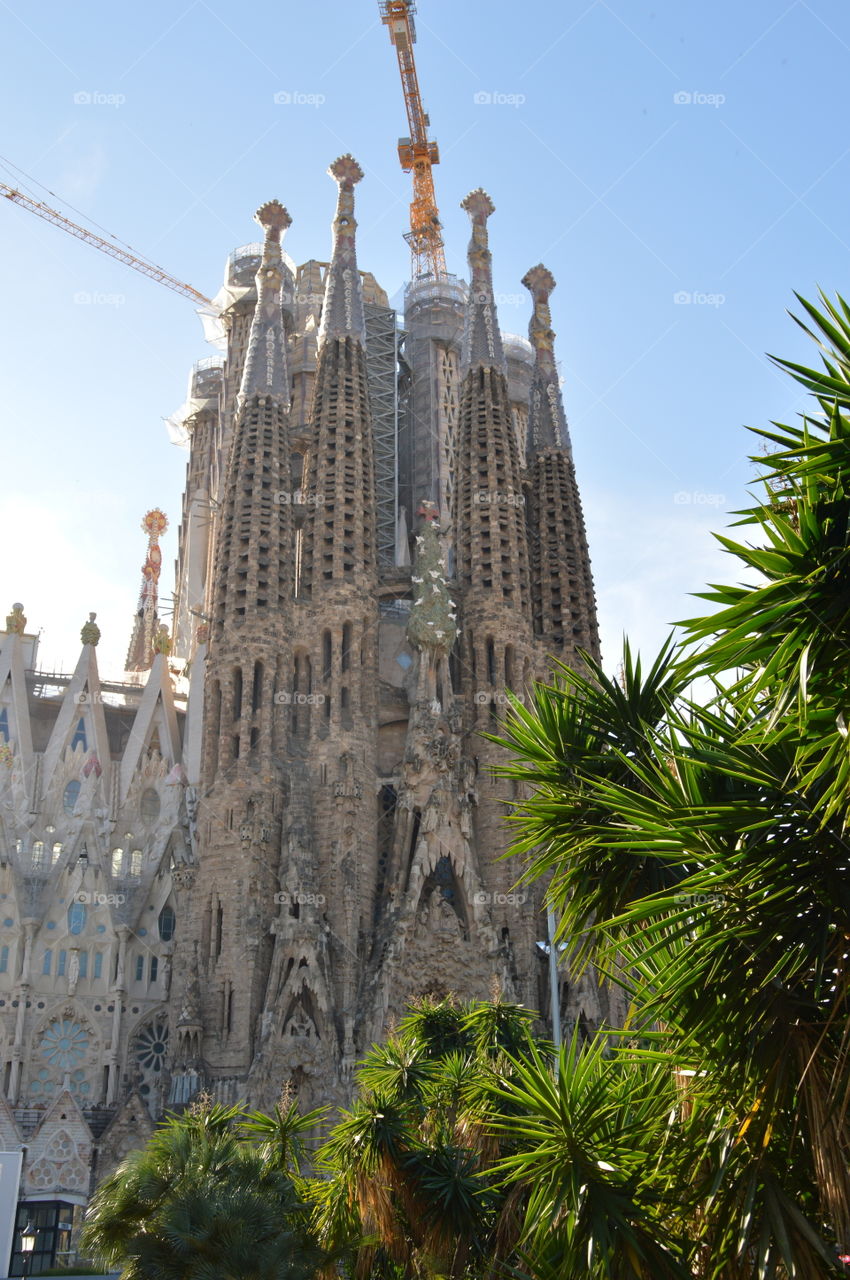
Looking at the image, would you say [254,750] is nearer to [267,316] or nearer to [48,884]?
[48,884]

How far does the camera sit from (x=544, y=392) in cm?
4922

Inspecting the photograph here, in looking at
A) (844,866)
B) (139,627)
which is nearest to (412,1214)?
(844,866)

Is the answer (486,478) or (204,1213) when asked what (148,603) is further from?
(204,1213)

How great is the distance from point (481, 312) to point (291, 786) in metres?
19.6

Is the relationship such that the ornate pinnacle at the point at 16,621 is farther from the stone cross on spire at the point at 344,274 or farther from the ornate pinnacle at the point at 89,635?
the stone cross on spire at the point at 344,274

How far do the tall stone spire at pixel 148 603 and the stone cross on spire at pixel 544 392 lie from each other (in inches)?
844

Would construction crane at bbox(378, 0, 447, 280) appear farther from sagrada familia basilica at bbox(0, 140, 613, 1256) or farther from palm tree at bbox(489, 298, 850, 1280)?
palm tree at bbox(489, 298, 850, 1280)

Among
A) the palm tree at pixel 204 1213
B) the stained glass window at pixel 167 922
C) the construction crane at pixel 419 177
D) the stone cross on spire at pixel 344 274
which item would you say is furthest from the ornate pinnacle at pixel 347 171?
the palm tree at pixel 204 1213

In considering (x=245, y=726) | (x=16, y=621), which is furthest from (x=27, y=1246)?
(x=16, y=621)

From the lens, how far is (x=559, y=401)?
49.6 meters

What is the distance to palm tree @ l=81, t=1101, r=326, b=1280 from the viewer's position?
15047 mm

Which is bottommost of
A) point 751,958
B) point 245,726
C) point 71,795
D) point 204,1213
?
point 204,1213

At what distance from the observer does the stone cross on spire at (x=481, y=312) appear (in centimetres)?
4697

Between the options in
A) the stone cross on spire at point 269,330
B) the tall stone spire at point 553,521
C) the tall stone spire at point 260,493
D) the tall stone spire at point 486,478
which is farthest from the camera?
the tall stone spire at point 553,521
